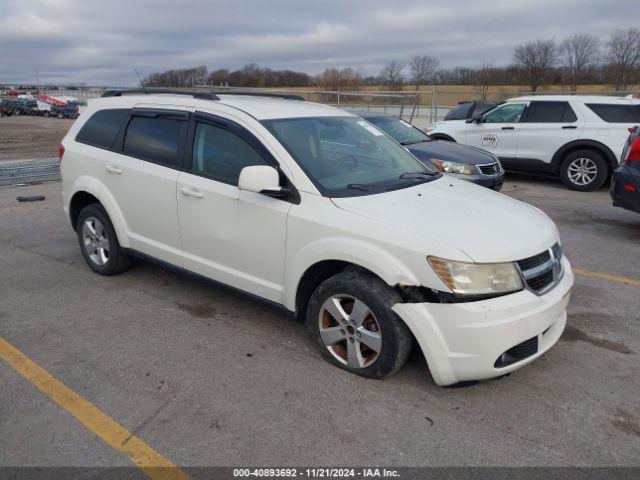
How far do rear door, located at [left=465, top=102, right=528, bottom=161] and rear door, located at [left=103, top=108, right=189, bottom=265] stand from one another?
8358 mm

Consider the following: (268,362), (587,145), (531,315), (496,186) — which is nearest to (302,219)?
(268,362)

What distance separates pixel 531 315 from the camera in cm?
312

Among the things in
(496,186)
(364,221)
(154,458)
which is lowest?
(154,458)

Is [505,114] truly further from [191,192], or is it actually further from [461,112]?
[191,192]

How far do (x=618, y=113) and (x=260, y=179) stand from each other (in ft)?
29.7

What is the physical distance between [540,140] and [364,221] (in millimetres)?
8613

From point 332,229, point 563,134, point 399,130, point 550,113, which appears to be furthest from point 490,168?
point 332,229

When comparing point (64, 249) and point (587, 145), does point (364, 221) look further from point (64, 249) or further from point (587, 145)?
point (587, 145)

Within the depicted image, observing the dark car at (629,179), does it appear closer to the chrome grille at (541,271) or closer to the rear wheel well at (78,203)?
the chrome grille at (541,271)

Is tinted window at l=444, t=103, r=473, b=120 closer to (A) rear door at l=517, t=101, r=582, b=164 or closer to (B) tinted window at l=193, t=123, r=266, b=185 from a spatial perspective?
(A) rear door at l=517, t=101, r=582, b=164

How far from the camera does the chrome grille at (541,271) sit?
10.5 ft

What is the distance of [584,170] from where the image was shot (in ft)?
33.9

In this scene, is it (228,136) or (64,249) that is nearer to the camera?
(228,136)

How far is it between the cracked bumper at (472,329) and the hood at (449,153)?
16.9 feet
